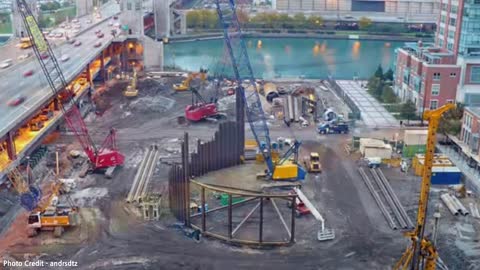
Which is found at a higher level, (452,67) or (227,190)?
(452,67)

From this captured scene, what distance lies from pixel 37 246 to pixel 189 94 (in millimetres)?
18302

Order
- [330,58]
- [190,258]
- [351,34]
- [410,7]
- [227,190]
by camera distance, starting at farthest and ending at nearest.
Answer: [410,7] < [351,34] < [330,58] < [227,190] < [190,258]

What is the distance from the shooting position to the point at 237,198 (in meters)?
18.5

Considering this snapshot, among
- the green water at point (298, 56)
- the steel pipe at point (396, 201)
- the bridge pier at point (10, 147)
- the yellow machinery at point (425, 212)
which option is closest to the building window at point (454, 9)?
the steel pipe at point (396, 201)

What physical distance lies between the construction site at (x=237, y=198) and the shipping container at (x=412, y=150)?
1.4 inches

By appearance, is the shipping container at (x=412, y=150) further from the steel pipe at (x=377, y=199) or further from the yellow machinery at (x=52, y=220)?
the yellow machinery at (x=52, y=220)

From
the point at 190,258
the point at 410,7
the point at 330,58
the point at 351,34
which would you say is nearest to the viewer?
the point at 190,258

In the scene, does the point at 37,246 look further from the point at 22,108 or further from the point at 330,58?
the point at 330,58

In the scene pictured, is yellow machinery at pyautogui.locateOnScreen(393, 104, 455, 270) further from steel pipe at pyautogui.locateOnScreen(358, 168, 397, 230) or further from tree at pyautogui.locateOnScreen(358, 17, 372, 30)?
tree at pyautogui.locateOnScreen(358, 17, 372, 30)

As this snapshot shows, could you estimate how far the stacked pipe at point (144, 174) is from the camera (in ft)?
62.3

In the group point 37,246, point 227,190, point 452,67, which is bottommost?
point 37,246

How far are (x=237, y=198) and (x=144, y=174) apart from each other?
384 cm

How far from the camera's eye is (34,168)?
21.2 meters

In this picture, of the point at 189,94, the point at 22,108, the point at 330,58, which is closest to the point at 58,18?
the point at 330,58
